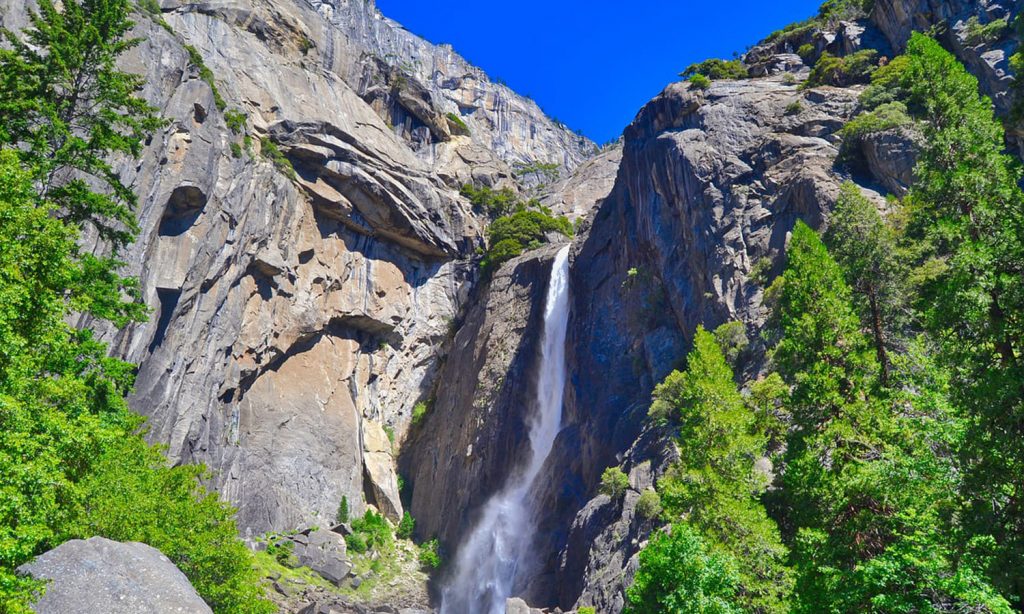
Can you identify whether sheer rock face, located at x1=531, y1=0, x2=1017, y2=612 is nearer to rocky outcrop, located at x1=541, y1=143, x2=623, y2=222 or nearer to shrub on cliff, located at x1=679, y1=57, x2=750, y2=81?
shrub on cliff, located at x1=679, y1=57, x2=750, y2=81

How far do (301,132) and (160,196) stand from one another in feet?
58.9

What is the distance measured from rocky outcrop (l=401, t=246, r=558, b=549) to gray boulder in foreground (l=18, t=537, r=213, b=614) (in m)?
36.0

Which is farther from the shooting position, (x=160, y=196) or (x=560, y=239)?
(x=560, y=239)

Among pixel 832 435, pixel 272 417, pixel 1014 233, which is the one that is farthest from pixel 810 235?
pixel 272 417

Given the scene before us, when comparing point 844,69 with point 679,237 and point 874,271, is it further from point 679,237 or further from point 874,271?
point 874,271

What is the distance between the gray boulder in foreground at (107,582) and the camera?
12.0 metres

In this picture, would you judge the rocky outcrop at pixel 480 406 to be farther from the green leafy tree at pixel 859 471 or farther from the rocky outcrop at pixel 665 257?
the green leafy tree at pixel 859 471

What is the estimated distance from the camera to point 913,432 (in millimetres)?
15391

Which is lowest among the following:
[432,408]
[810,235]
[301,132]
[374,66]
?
[432,408]

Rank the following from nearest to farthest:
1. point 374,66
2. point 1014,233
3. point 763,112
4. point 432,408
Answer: point 1014,233, point 763,112, point 432,408, point 374,66

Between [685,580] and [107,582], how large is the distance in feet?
38.8

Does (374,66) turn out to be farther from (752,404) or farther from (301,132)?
(752,404)

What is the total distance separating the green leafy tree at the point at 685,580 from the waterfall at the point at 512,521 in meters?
26.3

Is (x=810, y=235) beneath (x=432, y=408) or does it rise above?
above
